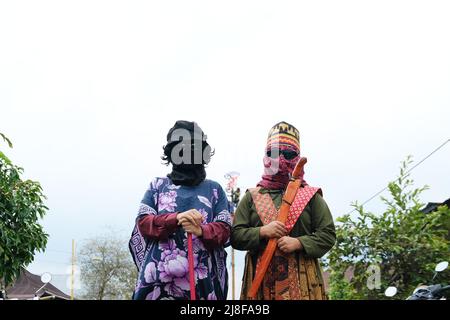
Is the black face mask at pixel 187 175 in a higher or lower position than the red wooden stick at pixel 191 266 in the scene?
higher

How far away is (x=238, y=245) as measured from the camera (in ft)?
12.4

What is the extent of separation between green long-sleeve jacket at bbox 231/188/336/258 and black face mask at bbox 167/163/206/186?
37 centimetres

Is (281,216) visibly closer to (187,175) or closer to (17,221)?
(187,175)

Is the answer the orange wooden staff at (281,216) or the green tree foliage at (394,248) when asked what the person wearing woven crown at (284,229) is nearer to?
the orange wooden staff at (281,216)

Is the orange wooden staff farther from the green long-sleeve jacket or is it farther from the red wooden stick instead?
the red wooden stick

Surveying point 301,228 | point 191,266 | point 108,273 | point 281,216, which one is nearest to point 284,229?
point 281,216

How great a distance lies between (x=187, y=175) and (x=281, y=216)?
25.3 inches

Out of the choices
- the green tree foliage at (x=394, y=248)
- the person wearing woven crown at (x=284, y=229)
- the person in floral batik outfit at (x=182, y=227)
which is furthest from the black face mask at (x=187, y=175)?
the green tree foliage at (x=394, y=248)

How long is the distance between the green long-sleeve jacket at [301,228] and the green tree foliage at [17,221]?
7.56 m

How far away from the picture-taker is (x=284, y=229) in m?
3.71

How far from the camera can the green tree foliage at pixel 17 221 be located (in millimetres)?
10617
